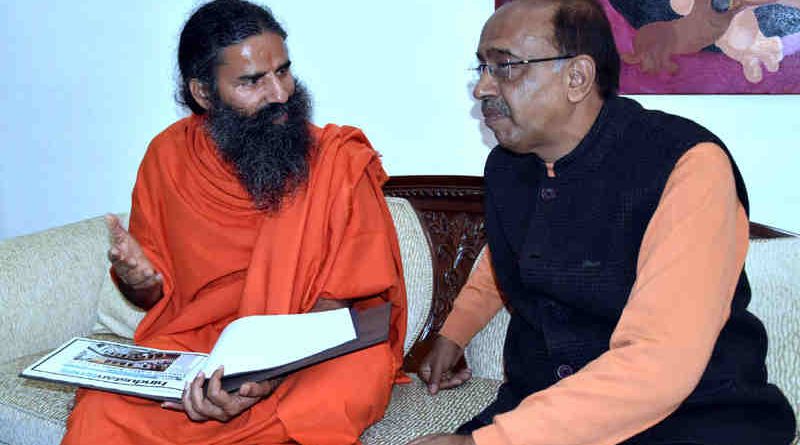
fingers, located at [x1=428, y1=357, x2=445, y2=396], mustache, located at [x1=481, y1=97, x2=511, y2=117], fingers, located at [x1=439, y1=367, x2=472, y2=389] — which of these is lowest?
fingers, located at [x1=439, y1=367, x2=472, y2=389]

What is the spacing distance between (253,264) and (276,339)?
17.7 inches

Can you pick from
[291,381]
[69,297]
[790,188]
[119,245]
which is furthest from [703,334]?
[69,297]

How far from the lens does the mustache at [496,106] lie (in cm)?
169

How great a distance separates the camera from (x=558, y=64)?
1.63 meters

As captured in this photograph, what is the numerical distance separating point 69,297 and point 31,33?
1655 mm

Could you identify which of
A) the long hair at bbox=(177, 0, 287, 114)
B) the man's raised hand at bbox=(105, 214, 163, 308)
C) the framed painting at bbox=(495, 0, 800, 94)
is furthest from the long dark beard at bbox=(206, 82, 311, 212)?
the framed painting at bbox=(495, 0, 800, 94)

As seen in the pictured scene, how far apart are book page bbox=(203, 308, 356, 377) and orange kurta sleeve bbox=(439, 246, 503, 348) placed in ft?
1.13

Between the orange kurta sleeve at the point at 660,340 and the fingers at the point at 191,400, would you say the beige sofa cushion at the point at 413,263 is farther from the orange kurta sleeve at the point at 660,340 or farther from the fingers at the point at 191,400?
the orange kurta sleeve at the point at 660,340

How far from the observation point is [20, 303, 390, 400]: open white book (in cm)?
171

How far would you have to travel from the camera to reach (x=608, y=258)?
158cm

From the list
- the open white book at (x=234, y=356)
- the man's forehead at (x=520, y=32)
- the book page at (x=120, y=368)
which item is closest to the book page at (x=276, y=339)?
the open white book at (x=234, y=356)

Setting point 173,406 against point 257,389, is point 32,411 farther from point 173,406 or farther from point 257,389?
point 257,389

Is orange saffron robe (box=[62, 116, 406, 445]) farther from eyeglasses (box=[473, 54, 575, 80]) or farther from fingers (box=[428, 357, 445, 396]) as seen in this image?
eyeglasses (box=[473, 54, 575, 80])

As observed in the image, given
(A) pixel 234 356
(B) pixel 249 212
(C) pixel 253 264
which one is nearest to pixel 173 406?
(A) pixel 234 356
